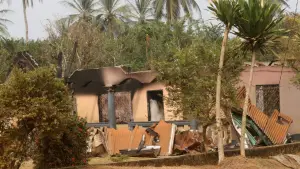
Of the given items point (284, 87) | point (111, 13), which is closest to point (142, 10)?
point (111, 13)

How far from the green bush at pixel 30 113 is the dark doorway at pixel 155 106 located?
10.2 meters

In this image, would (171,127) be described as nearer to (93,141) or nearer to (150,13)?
(93,141)

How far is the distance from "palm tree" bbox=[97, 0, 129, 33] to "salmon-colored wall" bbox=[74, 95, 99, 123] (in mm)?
20947

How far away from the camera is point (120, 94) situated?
22094 millimetres

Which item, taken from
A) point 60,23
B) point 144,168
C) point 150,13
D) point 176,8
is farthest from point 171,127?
point 150,13

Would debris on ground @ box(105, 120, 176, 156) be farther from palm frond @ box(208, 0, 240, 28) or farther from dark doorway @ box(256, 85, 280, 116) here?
dark doorway @ box(256, 85, 280, 116)

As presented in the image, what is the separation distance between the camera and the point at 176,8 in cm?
3897

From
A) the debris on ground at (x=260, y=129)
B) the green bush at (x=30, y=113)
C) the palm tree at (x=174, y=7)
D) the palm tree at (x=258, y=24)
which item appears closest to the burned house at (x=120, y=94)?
the debris on ground at (x=260, y=129)

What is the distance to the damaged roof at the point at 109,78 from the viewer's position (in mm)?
20172

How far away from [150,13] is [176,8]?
16.0 ft

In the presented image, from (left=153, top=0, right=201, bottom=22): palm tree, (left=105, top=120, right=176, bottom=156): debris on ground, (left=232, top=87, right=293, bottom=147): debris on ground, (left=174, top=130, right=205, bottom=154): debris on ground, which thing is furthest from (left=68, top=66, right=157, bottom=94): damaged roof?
(left=153, top=0, right=201, bottom=22): palm tree

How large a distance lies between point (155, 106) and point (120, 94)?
2.07 metres

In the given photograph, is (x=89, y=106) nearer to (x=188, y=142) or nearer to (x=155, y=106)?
(x=155, y=106)

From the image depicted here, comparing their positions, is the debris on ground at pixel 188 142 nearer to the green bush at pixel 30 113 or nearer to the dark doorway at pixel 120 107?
the green bush at pixel 30 113
